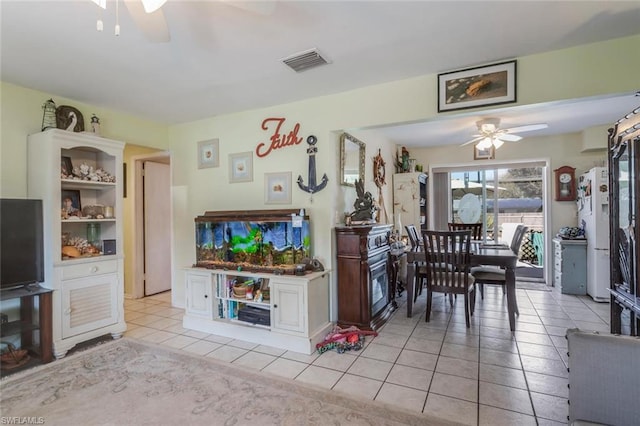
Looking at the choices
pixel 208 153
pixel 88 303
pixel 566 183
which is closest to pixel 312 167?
pixel 208 153

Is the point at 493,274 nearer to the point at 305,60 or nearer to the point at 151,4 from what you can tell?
the point at 305,60

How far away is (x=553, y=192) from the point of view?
5023 mm

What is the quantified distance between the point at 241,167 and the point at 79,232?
1.79m

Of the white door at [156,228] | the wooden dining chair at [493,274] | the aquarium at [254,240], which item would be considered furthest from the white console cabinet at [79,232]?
the wooden dining chair at [493,274]

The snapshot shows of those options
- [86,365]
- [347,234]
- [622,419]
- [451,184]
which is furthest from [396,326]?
[451,184]

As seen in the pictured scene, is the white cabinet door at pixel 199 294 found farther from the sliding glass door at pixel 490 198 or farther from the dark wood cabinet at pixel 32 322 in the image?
the sliding glass door at pixel 490 198

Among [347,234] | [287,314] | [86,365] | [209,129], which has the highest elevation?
[209,129]

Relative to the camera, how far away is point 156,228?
16.3 feet

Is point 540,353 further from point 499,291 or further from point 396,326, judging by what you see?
point 499,291

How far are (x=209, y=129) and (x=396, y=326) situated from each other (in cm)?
316

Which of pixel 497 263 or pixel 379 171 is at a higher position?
pixel 379 171

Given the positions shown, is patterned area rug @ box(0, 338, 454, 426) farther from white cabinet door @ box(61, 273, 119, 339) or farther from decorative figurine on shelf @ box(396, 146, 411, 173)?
decorative figurine on shelf @ box(396, 146, 411, 173)

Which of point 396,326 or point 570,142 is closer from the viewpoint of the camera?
point 396,326

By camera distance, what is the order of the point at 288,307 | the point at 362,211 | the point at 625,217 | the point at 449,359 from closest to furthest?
the point at 625,217 < the point at 449,359 < the point at 288,307 < the point at 362,211
